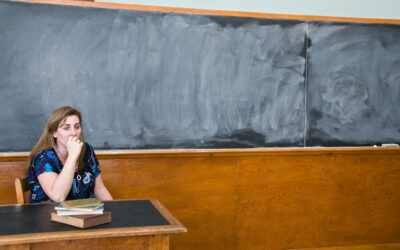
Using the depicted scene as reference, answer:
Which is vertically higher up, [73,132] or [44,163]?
[73,132]

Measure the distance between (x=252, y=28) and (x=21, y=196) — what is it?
6.99 ft

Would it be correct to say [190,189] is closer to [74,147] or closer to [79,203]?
[74,147]

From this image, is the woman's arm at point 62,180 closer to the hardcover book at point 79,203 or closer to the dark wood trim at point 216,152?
the hardcover book at point 79,203

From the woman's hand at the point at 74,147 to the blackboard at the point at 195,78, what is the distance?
80 centimetres

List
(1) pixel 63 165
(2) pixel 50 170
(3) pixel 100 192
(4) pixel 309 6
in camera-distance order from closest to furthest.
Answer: (2) pixel 50 170 < (1) pixel 63 165 < (3) pixel 100 192 < (4) pixel 309 6

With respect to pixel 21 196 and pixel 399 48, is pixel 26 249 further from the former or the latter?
pixel 399 48

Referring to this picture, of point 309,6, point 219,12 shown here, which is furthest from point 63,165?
point 309,6

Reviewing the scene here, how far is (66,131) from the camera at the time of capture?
253cm

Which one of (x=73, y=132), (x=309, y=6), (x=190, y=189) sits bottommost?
(x=190, y=189)

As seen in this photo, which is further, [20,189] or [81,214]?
[20,189]

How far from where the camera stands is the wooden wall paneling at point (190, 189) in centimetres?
326

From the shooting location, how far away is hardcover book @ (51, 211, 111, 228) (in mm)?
1744

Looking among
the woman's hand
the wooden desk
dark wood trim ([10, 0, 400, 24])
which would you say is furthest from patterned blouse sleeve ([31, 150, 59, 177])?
dark wood trim ([10, 0, 400, 24])

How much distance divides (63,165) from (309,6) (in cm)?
254
